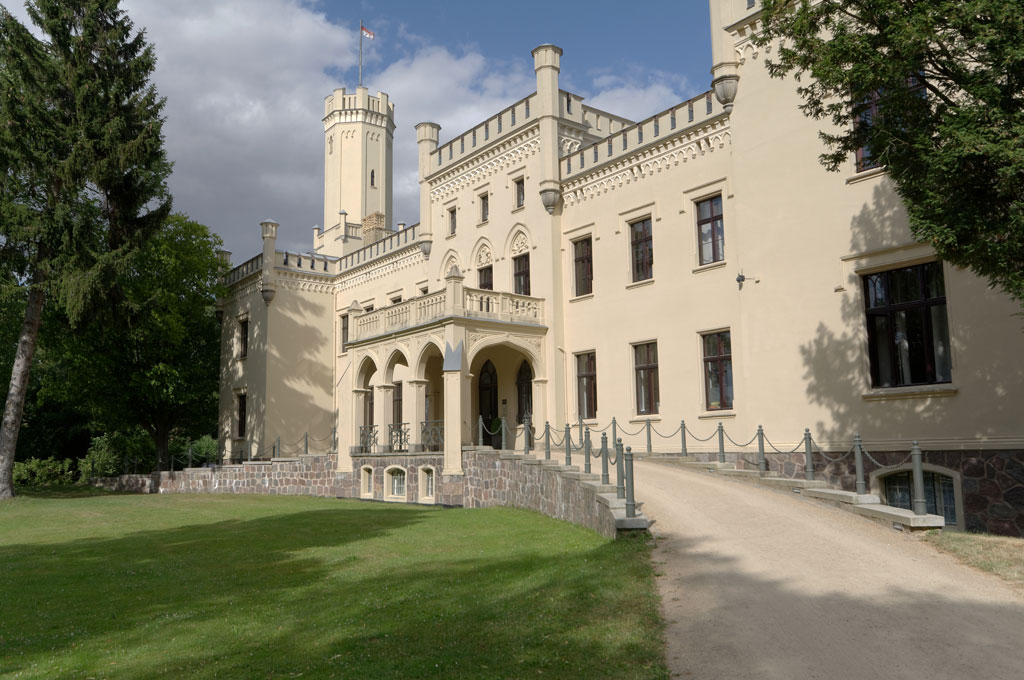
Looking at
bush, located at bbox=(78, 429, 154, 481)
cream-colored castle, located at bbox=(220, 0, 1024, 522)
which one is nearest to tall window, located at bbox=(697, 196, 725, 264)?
cream-colored castle, located at bbox=(220, 0, 1024, 522)

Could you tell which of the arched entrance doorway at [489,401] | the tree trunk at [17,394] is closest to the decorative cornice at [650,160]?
the arched entrance doorway at [489,401]

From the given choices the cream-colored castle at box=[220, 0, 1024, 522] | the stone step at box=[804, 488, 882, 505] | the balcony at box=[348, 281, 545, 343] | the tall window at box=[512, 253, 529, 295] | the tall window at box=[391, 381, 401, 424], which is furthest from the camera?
the tall window at box=[391, 381, 401, 424]

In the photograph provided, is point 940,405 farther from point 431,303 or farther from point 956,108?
point 431,303

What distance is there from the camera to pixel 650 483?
14.5 metres

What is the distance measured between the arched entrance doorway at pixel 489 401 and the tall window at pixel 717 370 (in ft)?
25.4

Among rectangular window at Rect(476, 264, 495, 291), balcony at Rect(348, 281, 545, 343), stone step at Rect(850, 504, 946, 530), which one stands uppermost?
rectangular window at Rect(476, 264, 495, 291)

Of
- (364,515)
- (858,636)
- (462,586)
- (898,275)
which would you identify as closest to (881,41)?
(898,275)

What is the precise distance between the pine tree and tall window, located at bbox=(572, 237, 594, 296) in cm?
1413

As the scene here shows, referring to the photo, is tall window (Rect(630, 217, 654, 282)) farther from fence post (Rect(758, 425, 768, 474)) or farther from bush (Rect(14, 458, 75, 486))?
bush (Rect(14, 458, 75, 486))

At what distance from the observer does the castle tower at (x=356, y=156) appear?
44.5 metres

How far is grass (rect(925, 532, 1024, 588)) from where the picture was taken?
27.7 feet

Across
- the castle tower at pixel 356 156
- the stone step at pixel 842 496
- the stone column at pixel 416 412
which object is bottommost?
the stone step at pixel 842 496

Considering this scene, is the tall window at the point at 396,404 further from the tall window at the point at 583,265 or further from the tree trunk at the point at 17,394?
the tree trunk at the point at 17,394

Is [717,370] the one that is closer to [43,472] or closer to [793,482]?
[793,482]
